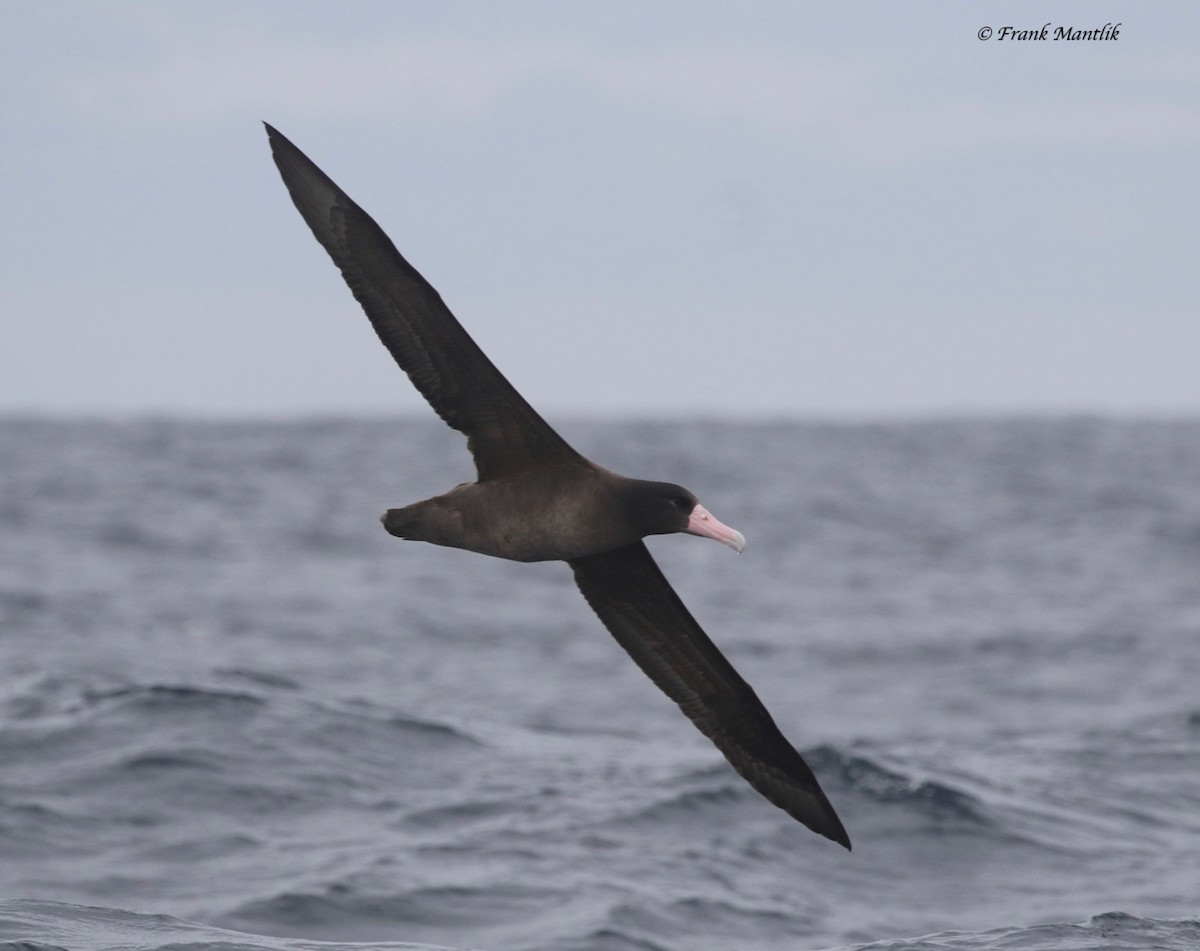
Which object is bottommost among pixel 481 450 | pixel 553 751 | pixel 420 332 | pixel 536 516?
pixel 553 751

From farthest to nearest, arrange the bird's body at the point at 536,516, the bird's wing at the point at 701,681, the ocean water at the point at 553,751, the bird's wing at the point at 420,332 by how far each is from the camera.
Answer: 1. the ocean water at the point at 553,751
2. the bird's wing at the point at 701,681
3. the bird's body at the point at 536,516
4. the bird's wing at the point at 420,332

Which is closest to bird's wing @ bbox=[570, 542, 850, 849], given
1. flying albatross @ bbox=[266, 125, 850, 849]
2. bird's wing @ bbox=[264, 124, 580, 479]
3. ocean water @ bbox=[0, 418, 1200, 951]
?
flying albatross @ bbox=[266, 125, 850, 849]

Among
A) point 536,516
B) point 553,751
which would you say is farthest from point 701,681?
point 553,751

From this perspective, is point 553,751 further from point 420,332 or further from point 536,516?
point 420,332

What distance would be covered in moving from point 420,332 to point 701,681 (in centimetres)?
258

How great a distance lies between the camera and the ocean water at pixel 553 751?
9719mm

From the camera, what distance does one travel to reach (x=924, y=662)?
20.5 m

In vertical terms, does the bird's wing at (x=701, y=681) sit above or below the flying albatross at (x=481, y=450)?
below

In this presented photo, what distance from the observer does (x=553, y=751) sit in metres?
13.9

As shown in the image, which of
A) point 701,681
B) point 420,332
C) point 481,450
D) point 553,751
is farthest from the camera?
point 553,751

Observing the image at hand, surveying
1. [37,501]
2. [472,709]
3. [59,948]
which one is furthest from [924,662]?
[37,501]

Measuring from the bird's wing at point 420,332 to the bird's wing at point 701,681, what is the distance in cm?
111

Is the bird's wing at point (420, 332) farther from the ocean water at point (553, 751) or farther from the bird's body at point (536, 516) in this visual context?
the ocean water at point (553, 751)

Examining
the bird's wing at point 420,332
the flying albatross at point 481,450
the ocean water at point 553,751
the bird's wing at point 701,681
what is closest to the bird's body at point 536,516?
the flying albatross at point 481,450
